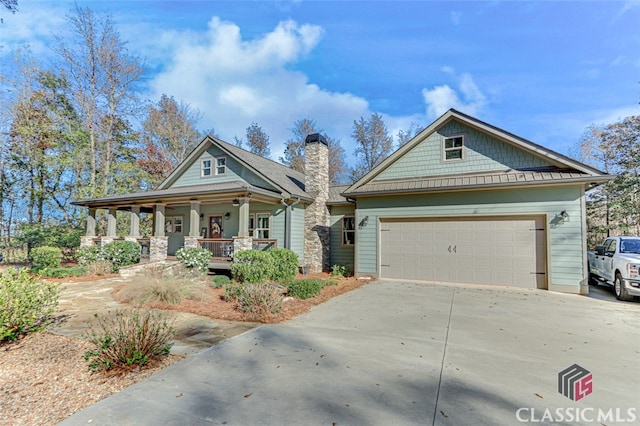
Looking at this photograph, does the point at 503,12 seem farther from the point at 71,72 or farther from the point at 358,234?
the point at 71,72

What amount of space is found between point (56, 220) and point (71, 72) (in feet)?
30.1

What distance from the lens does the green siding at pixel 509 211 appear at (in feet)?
28.3

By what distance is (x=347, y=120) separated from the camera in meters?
28.4

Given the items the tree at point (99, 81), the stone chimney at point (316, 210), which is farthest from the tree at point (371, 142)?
the tree at point (99, 81)

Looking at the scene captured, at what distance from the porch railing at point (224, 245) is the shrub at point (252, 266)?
5.51 feet

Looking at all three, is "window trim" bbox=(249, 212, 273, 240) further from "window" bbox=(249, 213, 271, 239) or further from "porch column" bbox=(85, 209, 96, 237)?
"porch column" bbox=(85, 209, 96, 237)

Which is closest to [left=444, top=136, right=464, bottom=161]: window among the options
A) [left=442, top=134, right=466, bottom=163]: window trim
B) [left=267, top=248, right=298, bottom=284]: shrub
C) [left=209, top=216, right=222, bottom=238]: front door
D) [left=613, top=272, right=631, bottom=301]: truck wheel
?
[left=442, top=134, right=466, bottom=163]: window trim

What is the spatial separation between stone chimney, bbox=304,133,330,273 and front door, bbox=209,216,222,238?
468 centimetres

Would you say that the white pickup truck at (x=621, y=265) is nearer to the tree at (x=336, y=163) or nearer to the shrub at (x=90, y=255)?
the shrub at (x=90, y=255)

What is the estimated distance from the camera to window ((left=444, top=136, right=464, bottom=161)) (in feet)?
35.6

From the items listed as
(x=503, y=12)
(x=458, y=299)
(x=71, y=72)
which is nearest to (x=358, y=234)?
(x=458, y=299)

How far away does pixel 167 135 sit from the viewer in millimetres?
24891

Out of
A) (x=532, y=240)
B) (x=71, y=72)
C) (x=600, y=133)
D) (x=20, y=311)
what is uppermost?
(x=71, y=72)

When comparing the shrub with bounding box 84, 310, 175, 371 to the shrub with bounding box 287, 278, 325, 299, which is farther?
the shrub with bounding box 287, 278, 325, 299
